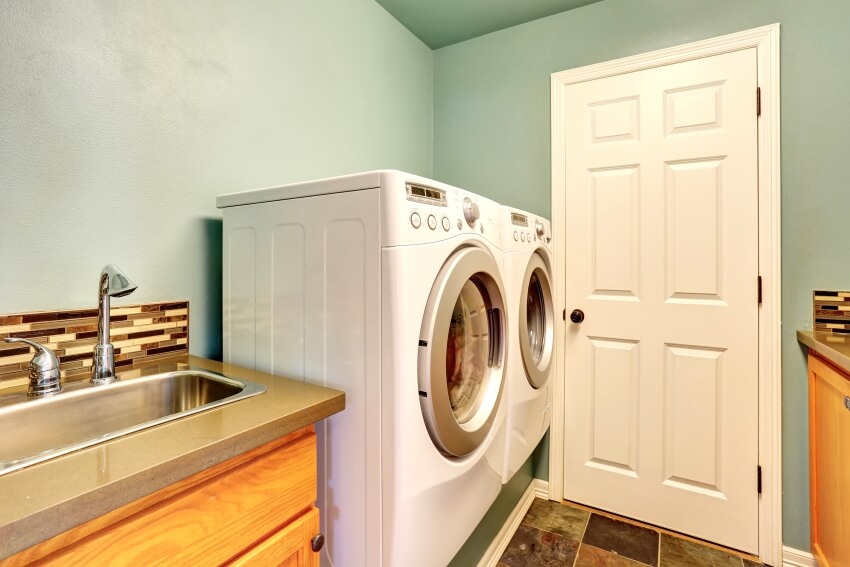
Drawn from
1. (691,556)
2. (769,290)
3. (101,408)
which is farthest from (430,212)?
(691,556)

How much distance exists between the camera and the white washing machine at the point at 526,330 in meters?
1.42

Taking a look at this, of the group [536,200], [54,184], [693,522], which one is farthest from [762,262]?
[54,184]

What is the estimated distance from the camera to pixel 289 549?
0.79 meters

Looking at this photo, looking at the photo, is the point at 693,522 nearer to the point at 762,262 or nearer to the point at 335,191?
the point at 762,262

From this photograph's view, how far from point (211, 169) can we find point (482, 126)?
1.55 metres

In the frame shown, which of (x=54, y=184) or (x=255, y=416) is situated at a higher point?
(x=54, y=184)

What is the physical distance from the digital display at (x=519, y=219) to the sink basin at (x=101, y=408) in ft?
3.33

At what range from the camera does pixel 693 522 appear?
1.82 metres

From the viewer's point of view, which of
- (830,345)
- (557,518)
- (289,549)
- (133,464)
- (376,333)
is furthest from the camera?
(557,518)

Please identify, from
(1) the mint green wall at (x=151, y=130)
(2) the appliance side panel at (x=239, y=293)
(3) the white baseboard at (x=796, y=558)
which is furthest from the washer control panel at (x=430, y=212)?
(3) the white baseboard at (x=796, y=558)

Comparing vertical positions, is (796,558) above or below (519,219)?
below

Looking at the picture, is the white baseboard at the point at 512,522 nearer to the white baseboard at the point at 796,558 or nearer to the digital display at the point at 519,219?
the white baseboard at the point at 796,558

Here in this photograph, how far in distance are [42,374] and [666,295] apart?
2190 millimetres

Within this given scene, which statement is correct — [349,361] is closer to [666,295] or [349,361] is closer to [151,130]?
[151,130]
